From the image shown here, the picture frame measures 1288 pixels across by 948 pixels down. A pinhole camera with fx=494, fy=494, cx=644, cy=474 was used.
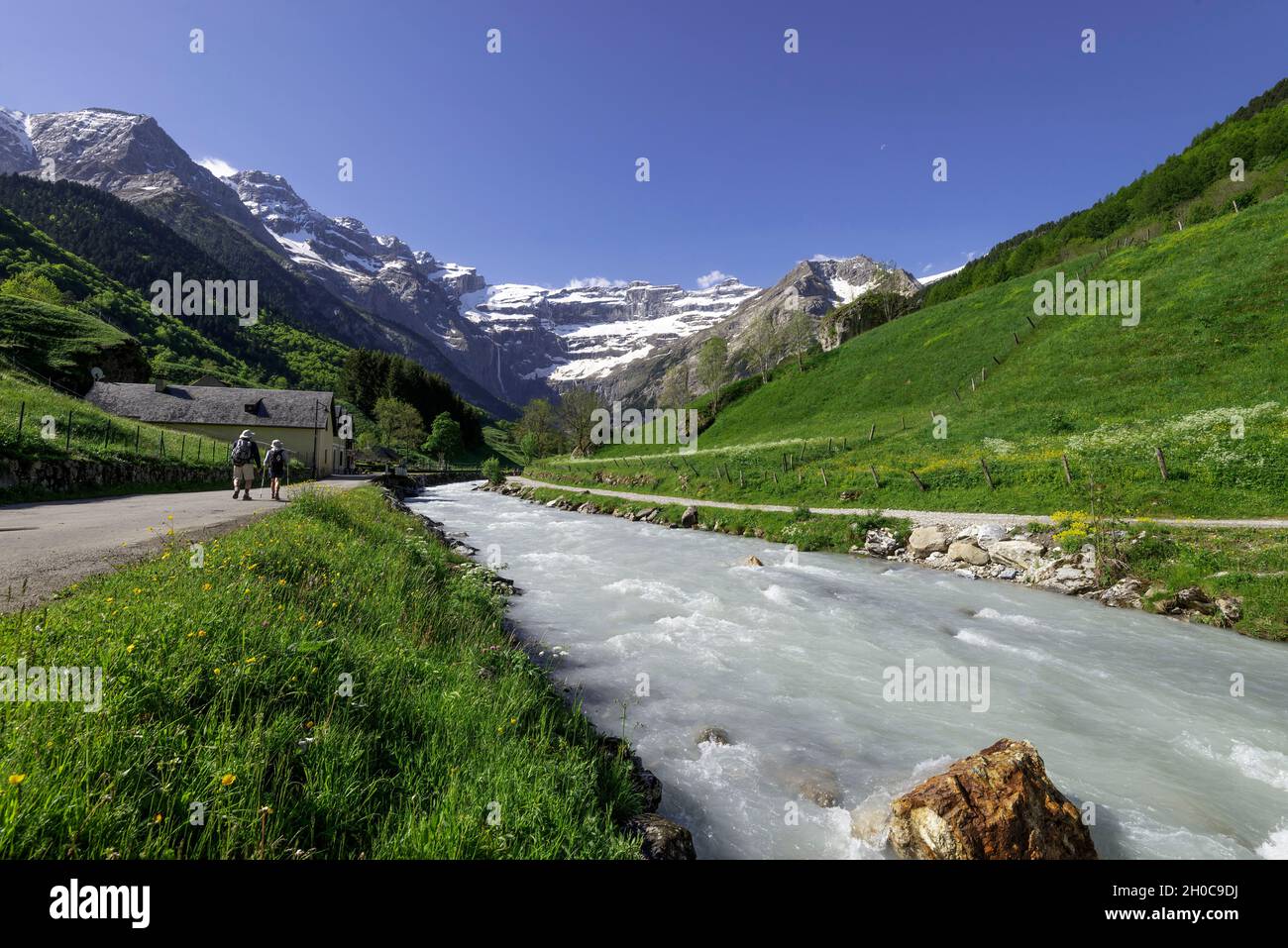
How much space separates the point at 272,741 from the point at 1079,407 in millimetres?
40970

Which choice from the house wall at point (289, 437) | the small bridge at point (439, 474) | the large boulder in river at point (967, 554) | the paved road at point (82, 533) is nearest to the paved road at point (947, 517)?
the large boulder in river at point (967, 554)

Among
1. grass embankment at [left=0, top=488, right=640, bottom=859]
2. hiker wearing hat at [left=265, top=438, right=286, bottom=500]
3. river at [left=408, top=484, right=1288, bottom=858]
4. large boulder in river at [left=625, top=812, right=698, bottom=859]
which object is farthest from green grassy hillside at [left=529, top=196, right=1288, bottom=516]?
hiker wearing hat at [left=265, top=438, right=286, bottom=500]

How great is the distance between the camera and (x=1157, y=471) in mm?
19266

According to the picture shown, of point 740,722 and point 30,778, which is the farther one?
point 740,722

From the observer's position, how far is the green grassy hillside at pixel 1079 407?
19938mm

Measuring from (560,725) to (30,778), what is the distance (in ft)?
15.7

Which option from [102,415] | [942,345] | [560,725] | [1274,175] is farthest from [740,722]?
[1274,175]

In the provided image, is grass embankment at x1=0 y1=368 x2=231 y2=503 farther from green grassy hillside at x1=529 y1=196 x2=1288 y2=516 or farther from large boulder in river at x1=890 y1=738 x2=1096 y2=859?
green grassy hillside at x1=529 y1=196 x2=1288 y2=516

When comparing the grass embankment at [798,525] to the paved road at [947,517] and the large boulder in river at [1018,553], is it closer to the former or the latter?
the paved road at [947,517]

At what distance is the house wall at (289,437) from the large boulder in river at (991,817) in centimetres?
6149

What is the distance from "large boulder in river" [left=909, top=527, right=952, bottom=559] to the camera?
19.5 m

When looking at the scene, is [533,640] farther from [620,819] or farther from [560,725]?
[620,819]

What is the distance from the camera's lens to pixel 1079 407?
1217 inches
